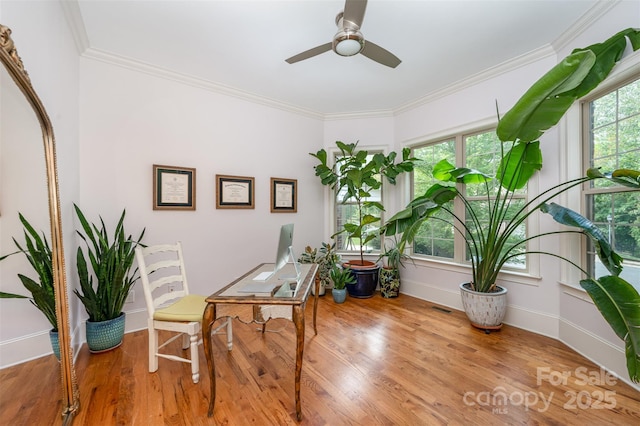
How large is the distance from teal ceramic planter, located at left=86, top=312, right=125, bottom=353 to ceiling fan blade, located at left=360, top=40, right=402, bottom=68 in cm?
307

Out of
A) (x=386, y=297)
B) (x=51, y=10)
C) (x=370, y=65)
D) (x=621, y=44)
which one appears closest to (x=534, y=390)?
(x=386, y=297)

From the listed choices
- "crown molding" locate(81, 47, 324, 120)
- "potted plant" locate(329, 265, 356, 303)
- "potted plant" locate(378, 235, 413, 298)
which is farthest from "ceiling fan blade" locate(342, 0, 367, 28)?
"potted plant" locate(329, 265, 356, 303)

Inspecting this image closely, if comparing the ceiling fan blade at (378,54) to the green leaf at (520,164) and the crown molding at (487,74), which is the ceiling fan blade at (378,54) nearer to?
the green leaf at (520,164)

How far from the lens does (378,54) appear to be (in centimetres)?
215

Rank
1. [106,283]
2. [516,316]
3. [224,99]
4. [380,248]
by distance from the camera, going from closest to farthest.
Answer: [106,283] < [516,316] < [224,99] < [380,248]

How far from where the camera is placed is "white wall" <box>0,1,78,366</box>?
1201mm

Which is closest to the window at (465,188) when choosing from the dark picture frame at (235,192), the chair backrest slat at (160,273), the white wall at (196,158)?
the white wall at (196,158)

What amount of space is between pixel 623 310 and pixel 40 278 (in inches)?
137

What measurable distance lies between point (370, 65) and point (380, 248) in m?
2.55

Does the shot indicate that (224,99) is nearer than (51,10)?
No

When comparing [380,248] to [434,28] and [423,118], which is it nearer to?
[423,118]

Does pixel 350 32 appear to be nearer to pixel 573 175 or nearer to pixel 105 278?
pixel 573 175

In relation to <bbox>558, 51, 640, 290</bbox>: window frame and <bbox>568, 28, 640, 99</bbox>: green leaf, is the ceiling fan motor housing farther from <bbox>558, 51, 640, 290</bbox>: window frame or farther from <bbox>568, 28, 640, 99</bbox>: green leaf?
<bbox>558, 51, 640, 290</bbox>: window frame

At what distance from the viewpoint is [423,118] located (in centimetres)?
371
